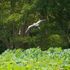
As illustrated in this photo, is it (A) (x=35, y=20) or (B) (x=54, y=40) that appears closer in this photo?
(B) (x=54, y=40)

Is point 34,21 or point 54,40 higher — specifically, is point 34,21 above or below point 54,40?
above

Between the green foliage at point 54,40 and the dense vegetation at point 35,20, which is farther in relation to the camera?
the green foliage at point 54,40

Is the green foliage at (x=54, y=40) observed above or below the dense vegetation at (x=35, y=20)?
below

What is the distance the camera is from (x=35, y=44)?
20.1 meters

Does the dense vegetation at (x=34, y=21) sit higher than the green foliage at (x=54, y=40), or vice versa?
the dense vegetation at (x=34, y=21)

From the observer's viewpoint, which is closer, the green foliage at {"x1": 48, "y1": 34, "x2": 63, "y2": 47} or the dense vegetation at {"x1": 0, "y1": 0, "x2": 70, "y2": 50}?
the dense vegetation at {"x1": 0, "y1": 0, "x2": 70, "y2": 50}

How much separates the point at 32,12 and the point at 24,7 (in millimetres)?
574

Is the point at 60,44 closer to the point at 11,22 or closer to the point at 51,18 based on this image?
the point at 51,18

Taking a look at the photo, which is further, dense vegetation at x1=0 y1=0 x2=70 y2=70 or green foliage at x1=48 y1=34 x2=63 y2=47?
green foliage at x1=48 y1=34 x2=63 y2=47

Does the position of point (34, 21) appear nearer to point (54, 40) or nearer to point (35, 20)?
point (35, 20)

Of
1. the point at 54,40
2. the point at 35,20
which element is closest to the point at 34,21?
the point at 35,20

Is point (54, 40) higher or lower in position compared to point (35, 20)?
lower

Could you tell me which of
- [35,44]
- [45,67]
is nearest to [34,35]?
[35,44]

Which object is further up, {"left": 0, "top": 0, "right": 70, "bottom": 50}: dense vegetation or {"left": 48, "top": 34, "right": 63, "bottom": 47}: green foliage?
{"left": 0, "top": 0, "right": 70, "bottom": 50}: dense vegetation
